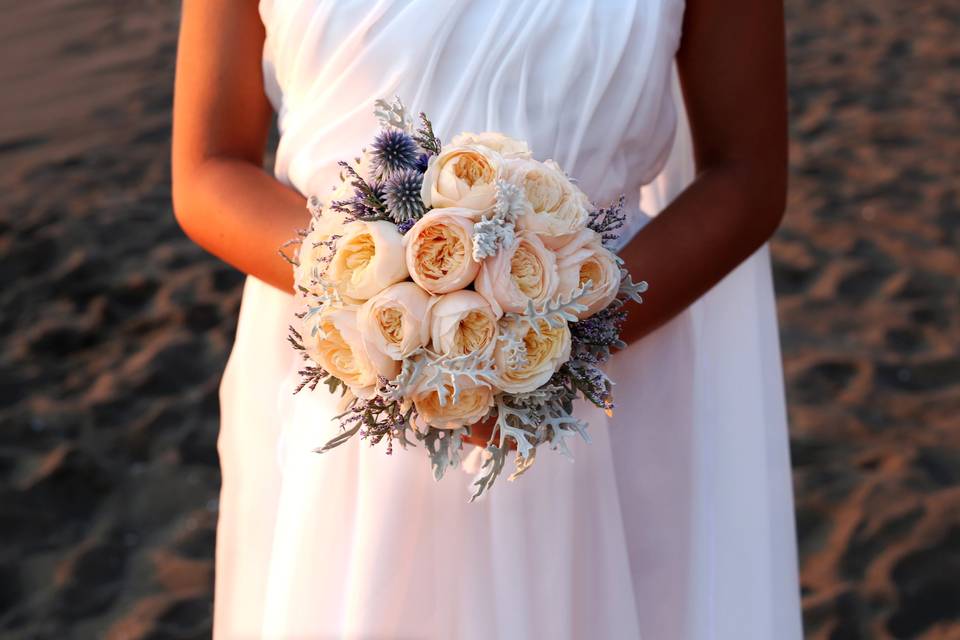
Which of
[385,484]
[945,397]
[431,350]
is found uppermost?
[431,350]

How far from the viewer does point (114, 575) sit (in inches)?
138

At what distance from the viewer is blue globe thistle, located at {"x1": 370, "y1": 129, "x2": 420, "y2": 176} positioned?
132 cm

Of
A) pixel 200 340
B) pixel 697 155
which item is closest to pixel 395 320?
pixel 697 155

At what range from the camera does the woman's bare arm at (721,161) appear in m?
1.79

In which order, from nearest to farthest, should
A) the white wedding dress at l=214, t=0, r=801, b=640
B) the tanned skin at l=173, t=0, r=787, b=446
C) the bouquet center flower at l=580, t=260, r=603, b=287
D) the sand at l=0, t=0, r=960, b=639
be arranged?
the bouquet center flower at l=580, t=260, r=603, b=287 < the white wedding dress at l=214, t=0, r=801, b=640 < the tanned skin at l=173, t=0, r=787, b=446 < the sand at l=0, t=0, r=960, b=639

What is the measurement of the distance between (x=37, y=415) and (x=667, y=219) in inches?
121

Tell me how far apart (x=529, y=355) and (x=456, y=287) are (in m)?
0.12

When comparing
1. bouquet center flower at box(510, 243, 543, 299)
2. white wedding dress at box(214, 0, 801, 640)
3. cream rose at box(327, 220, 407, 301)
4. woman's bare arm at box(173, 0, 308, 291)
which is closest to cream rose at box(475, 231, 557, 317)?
bouquet center flower at box(510, 243, 543, 299)

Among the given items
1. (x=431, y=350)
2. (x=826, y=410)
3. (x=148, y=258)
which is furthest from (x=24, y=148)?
(x=431, y=350)

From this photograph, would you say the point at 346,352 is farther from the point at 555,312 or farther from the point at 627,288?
the point at 627,288

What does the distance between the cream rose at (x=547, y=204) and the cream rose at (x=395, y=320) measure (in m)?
0.15

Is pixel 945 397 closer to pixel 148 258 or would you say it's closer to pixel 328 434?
pixel 328 434

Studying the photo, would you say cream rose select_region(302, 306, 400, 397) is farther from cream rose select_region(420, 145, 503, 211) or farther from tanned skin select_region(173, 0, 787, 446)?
tanned skin select_region(173, 0, 787, 446)

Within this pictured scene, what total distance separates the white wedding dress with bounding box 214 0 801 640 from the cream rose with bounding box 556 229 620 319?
1.48 ft
